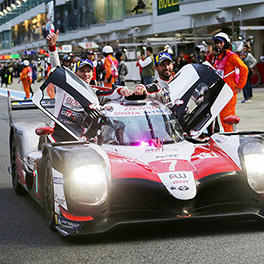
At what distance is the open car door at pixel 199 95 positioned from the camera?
Result: 758cm

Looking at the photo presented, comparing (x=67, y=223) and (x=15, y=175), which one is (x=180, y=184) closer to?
(x=67, y=223)

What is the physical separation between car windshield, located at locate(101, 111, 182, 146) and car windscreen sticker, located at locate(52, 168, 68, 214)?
97 cm

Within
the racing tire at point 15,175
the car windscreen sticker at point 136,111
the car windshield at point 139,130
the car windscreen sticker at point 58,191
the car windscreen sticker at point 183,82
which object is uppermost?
the car windscreen sticker at point 183,82

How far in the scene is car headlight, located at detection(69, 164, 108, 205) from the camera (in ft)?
17.3

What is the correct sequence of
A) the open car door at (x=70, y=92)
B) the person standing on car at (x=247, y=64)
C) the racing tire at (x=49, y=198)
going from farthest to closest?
the person standing on car at (x=247, y=64), the open car door at (x=70, y=92), the racing tire at (x=49, y=198)

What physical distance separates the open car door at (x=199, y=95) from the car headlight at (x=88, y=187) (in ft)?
7.76

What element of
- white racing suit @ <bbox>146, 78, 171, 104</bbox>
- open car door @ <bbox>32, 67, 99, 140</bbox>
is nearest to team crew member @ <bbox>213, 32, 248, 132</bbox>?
white racing suit @ <bbox>146, 78, 171, 104</bbox>

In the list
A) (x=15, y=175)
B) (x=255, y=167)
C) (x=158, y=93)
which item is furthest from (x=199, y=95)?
(x=255, y=167)

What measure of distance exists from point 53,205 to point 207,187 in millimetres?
1213

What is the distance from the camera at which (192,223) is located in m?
5.71

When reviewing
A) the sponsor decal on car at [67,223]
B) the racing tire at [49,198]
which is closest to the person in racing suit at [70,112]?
the racing tire at [49,198]

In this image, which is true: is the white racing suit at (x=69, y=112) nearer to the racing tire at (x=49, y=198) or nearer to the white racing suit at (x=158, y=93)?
the white racing suit at (x=158, y=93)

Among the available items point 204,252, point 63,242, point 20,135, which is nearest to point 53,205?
point 63,242

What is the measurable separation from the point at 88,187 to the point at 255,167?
4.42ft
